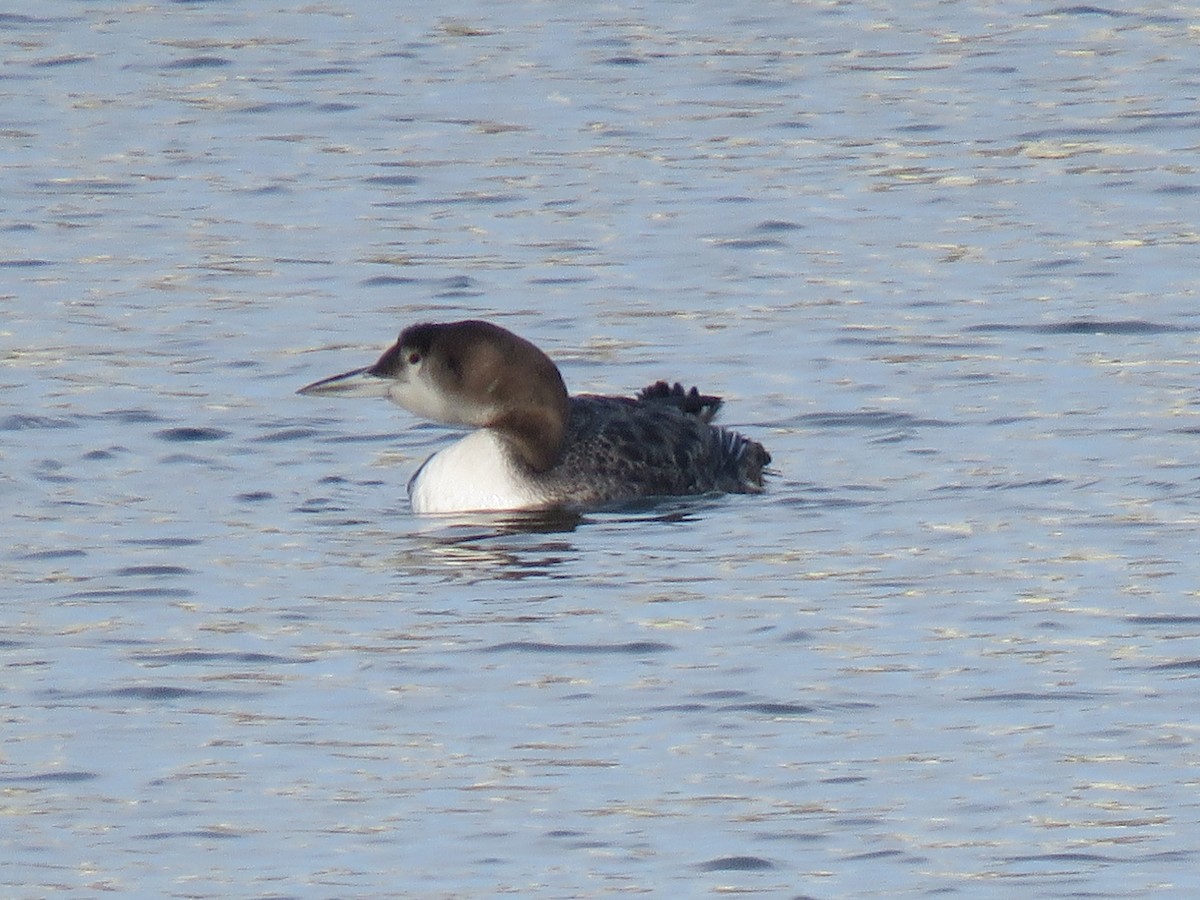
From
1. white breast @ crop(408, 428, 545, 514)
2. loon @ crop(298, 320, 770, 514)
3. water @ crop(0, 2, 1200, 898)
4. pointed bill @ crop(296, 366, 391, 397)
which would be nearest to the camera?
water @ crop(0, 2, 1200, 898)

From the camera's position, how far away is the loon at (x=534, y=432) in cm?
1011

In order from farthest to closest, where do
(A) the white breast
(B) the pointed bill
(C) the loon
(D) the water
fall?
(B) the pointed bill → (C) the loon → (A) the white breast → (D) the water

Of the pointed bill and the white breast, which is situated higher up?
the pointed bill

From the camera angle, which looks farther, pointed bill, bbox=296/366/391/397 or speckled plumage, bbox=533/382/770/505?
pointed bill, bbox=296/366/391/397

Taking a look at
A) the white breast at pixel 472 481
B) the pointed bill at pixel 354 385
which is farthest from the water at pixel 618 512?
the pointed bill at pixel 354 385

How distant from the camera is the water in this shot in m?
6.59

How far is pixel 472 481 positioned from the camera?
392 inches

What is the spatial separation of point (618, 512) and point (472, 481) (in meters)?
0.50

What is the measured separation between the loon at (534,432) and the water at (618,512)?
192 mm

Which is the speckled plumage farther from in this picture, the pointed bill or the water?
the pointed bill

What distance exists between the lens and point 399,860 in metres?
6.32

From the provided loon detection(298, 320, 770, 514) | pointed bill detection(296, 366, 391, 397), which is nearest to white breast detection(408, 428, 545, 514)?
loon detection(298, 320, 770, 514)

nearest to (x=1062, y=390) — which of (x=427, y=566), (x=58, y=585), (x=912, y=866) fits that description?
(x=427, y=566)

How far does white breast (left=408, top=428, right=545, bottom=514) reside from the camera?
9.86m
